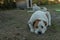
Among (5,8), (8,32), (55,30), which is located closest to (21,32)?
(8,32)

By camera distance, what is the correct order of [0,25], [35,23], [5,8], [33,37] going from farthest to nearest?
[5,8] → [0,25] → [35,23] → [33,37]

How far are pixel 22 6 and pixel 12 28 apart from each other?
14.1 feet

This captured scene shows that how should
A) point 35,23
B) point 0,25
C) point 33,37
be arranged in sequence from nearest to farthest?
point 33,37, point 35,23, point 0,25

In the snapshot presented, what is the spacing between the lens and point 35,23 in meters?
4.25

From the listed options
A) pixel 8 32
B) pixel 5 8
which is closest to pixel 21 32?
pixel 8 32

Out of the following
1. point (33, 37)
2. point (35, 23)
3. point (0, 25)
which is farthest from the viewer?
point (0, 25)

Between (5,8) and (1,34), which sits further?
(5,8)

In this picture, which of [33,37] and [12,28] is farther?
[12,28]

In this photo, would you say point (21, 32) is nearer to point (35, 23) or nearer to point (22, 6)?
point (35, 23)

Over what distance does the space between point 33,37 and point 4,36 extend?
23.3 inches

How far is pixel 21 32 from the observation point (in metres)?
4.25

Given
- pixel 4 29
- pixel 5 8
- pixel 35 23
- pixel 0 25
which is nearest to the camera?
pixel 35 23

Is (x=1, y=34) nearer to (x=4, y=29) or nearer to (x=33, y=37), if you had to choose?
(x=4, y=29)

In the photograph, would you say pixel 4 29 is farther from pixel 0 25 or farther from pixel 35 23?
pixel 35 23
